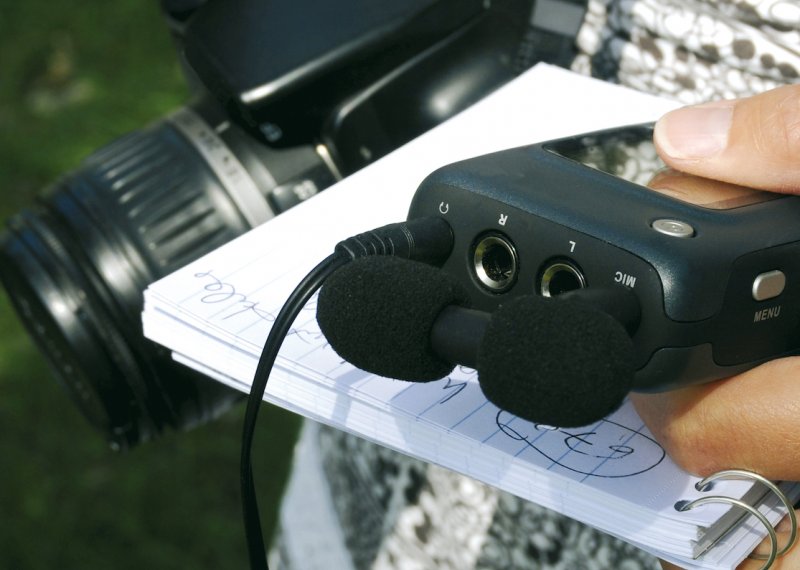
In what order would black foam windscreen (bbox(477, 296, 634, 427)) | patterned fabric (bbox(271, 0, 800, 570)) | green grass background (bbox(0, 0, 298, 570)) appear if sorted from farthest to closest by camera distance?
green grass background (bbox(0, 0, 298, 570))
patterned fabric (bbox(271, 0, 800, 570))
black foam windscreen (bbox(477, 296, 634, 427))

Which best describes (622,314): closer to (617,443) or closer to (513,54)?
(617,443)

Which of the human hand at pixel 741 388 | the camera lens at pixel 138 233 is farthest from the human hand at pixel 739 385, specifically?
the camera lens at pixel 138 233

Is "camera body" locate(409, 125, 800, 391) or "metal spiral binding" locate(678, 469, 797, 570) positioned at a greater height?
"camera body" locate(409, 125, 800, 391)

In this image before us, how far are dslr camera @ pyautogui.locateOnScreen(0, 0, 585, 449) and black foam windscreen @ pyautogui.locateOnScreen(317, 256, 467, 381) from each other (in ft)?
0.80

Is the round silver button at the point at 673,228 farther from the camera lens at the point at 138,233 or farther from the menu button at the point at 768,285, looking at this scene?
the camera lens at the point at 138,233

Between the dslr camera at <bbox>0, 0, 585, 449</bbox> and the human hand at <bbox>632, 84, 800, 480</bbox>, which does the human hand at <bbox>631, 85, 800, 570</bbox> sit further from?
the dslr camera at <bbox>0, 0, 585, 449</bbox>

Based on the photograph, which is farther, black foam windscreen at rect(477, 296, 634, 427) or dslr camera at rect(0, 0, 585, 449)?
dslr camera at rect(0, 0, 585, 449)

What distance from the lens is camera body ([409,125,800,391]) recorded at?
0.38 metres

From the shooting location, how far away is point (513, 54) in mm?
647

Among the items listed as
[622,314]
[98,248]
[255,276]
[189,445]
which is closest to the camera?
[622,314]

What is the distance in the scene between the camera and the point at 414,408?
17.2 inches

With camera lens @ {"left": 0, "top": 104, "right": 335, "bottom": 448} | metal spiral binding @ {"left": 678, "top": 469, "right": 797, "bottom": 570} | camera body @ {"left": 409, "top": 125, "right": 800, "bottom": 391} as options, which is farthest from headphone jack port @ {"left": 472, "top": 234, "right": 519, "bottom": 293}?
camera lens @ {"left": 0, "top": 104, "right": 335, "bottom": 448}

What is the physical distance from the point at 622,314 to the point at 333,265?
0.11m

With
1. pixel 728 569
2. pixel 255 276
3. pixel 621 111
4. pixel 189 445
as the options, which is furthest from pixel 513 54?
pixel 189 445
